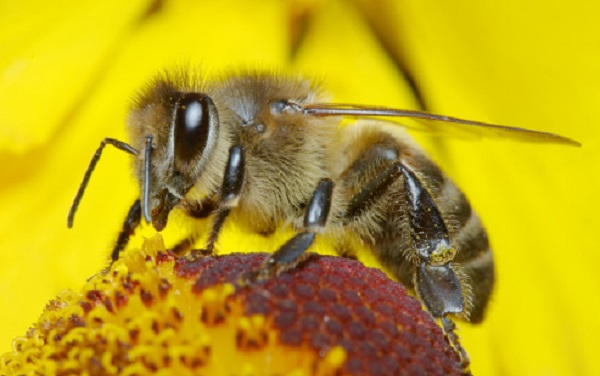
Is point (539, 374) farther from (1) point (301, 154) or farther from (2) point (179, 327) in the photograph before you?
(2) point (179, 327)

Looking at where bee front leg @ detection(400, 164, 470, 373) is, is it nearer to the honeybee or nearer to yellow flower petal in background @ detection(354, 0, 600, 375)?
the honeybee

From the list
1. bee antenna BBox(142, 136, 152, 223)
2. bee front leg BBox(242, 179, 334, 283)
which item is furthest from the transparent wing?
bee antenna BBox(142, 136, 152, 223)

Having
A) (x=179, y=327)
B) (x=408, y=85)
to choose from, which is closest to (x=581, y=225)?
(x=408, y=85)

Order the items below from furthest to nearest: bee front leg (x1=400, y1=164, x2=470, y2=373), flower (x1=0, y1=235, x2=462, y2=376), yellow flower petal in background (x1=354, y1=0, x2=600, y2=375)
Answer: yellow flower petal in background (x1=354, y1=0, x2=600, y2=375), bee front leg (x1=400, y1=164, x2=470, y2=373), flower (x1=0, y1=235, x2=462, y2=376)

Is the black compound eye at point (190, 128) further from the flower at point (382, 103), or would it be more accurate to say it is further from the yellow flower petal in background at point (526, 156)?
the yellow flower petal in background at point (526, 156)

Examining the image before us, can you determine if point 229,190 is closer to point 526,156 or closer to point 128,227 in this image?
point 128,227

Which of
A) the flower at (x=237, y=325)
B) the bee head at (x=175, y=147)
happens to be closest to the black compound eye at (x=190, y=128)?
the bee head at (x=175, y=147)
